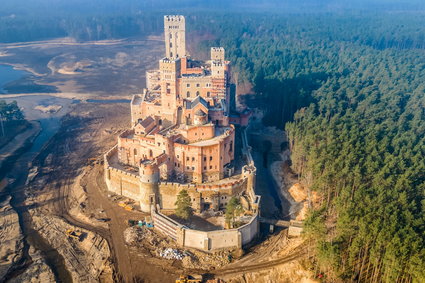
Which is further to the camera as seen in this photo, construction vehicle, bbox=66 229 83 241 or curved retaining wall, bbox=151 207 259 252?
construction vehicle, bbox=66 229 83 241

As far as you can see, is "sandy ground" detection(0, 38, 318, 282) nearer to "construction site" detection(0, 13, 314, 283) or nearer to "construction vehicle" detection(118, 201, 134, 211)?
"construction site" detection(0, 13, 314, 283)

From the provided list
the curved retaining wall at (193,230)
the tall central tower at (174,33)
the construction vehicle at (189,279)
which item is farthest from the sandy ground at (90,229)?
the tall central tower at (174,33)

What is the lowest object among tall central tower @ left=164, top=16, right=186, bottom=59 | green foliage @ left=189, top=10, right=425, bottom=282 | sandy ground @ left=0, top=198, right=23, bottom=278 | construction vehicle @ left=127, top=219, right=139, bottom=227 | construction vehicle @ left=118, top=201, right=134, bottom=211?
sandy ground @ left=0, top=198, right=23, bottom=278

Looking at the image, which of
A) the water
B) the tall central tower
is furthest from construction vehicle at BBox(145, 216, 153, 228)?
the water

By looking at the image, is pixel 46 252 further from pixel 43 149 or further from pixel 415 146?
pixel 415 146

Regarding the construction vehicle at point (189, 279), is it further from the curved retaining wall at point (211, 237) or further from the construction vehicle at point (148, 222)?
the construction vehicle at point (148, 222)

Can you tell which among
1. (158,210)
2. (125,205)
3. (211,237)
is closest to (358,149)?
(211,237)
